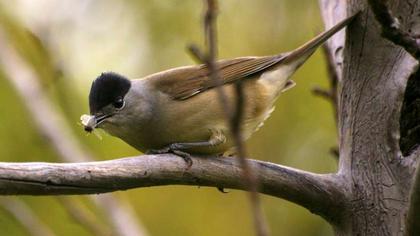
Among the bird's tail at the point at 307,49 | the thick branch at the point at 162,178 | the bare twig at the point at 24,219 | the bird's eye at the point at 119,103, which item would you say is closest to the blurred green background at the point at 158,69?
the bird's eye at the point at 119,103

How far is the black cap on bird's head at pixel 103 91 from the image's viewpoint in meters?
3.20

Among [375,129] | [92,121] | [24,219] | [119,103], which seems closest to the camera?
[375,129]

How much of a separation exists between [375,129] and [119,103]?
3.95ft

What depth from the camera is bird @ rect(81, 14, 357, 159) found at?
3189mm

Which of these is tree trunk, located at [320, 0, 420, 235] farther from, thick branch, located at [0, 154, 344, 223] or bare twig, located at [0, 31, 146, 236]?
bare twig, located at [0, 31, 146, 236]

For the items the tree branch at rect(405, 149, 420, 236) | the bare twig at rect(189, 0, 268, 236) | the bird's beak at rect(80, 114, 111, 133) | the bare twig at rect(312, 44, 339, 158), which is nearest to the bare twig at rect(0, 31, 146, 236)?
the bird's beak at rect(80, 114, 111, 133)

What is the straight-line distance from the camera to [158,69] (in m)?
5.11

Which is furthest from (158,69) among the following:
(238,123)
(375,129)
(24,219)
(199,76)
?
(238,123)

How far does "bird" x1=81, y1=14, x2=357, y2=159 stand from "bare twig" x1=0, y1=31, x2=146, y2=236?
0.47 ft

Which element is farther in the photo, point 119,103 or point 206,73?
point 206,73

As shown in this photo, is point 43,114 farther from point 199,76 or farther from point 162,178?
point 162,178

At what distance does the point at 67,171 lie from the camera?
6.78ft

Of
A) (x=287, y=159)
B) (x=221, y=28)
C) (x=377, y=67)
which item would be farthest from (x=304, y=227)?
(x=377, y=67)

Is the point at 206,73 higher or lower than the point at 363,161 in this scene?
higher
